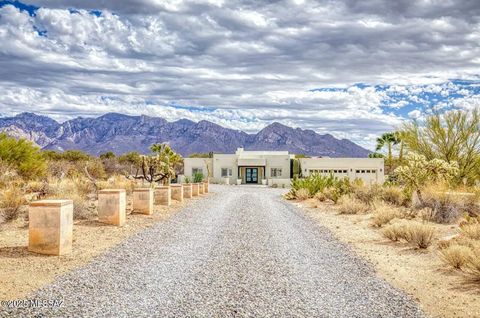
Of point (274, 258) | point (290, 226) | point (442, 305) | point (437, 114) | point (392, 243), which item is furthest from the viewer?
point (437, 114)

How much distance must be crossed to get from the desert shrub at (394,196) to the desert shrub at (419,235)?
9.32 meters

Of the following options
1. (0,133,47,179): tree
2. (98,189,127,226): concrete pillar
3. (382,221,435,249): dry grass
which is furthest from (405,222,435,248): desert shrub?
(0,133,47,179): tree

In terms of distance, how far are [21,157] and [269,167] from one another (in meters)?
36.3

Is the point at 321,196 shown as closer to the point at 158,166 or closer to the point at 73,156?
the point at 158,166

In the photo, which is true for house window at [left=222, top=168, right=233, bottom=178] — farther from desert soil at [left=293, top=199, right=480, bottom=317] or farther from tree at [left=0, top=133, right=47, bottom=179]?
desert soil at [left=293, top=199, right=480, bottom=317]

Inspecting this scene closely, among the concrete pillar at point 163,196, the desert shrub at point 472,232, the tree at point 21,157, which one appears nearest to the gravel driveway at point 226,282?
the desert shrub at point 472,232

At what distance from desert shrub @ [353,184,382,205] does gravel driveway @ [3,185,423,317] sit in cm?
1048

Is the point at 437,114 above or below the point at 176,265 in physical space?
above

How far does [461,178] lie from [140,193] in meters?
19.5

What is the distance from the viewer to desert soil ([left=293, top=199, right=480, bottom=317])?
7039 mm

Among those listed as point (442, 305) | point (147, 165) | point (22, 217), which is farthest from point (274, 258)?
point (147, 165)

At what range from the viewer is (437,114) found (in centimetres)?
3108

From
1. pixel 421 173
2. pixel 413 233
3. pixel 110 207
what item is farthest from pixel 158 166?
pixel 413 233

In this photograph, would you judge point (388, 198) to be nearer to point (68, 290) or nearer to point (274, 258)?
point (274, 258)
